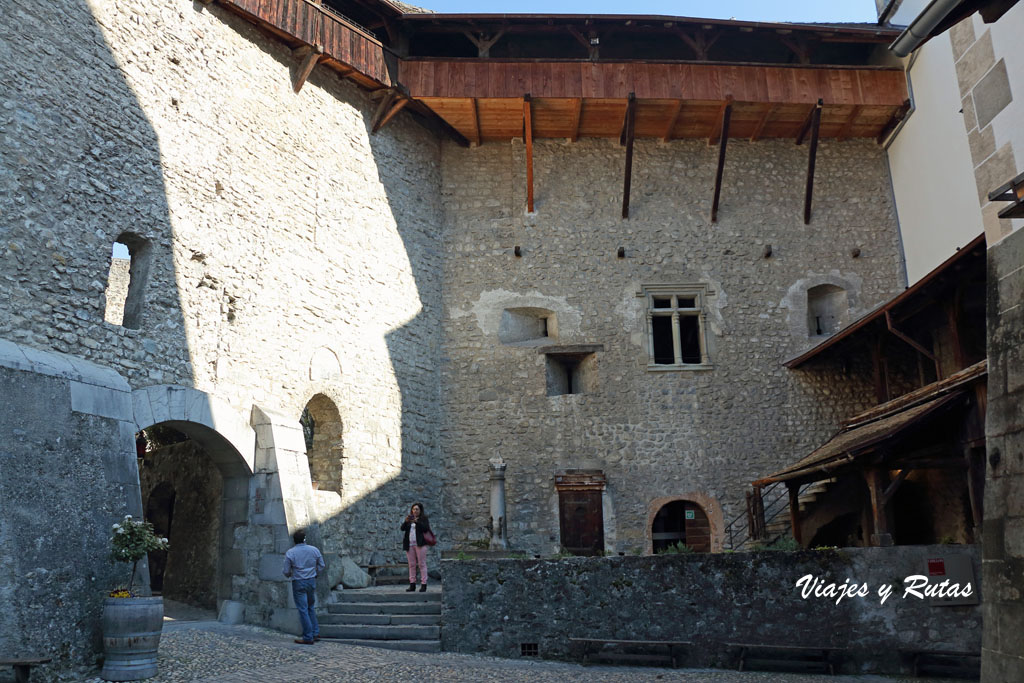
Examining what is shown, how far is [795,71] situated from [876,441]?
271 inches

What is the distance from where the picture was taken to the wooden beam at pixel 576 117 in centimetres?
1258

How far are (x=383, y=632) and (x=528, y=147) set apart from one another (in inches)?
296

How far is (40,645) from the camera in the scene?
5.70 metres

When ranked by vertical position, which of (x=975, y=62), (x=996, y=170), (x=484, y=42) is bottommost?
(x=996, y=170)

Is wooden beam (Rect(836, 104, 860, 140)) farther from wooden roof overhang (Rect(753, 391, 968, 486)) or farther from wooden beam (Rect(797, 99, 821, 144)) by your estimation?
wooden roof overhang (Rect(753, 391, 968, 486))

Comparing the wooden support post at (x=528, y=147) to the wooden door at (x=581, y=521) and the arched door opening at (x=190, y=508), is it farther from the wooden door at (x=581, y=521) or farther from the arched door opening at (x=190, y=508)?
the arched door opening at (x=190, y=508)

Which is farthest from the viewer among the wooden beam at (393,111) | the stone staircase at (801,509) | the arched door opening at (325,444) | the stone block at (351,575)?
the wooden beam at (393,111)

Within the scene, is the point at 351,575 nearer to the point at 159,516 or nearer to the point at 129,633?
the point at 159,516

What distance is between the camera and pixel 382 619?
8062 millimetres

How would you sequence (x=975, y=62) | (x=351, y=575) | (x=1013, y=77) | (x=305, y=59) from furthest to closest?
1. (x=305, y=59)
2. (x=351, y=575)
3. (x=975, y=62)
4. (x=1013, y=77)

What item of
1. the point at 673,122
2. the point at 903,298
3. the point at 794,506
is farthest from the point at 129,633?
the point at 673,122

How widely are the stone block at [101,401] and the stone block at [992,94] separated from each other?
6.37 metres

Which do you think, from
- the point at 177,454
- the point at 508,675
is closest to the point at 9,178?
the point at 177,454

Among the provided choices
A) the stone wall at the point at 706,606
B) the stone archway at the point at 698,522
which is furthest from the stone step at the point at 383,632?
the stone archway at the point at 698,522
